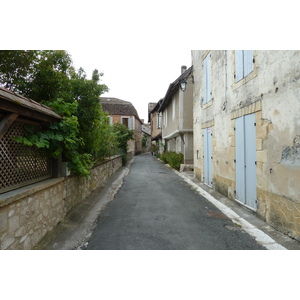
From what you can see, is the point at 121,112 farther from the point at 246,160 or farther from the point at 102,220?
the point at 102,220

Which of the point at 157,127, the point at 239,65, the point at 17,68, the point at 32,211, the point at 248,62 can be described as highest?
the point at 157,127

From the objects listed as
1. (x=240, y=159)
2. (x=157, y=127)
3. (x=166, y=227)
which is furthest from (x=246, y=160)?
(x=157, y=127)

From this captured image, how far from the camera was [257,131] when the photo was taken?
4.52 m

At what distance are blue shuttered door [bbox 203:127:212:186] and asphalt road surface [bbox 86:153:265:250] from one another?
1.77 metres

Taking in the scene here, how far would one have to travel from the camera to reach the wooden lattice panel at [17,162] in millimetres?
2943

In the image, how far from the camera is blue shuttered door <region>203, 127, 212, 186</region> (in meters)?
7.62

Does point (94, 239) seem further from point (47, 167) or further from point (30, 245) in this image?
point (47, 167)

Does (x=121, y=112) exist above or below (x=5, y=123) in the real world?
above

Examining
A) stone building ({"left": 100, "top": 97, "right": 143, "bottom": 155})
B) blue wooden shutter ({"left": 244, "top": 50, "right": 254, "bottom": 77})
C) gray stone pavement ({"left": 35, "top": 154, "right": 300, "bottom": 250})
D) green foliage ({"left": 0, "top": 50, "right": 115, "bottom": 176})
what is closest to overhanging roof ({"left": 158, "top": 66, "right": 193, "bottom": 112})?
blue wooden shutter ({"left": 244, "top": 50, "right": 254, "bottom": 77})

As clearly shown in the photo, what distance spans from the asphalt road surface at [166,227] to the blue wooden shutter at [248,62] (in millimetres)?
3508

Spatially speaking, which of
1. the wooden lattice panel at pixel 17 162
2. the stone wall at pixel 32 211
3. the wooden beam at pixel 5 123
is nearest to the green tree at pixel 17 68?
the wooden lattice panel at pixel 17 162

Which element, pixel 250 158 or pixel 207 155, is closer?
pixel 250 158

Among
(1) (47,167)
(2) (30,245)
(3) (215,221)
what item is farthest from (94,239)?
(3) (215,221)

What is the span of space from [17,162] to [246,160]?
4.87 m
